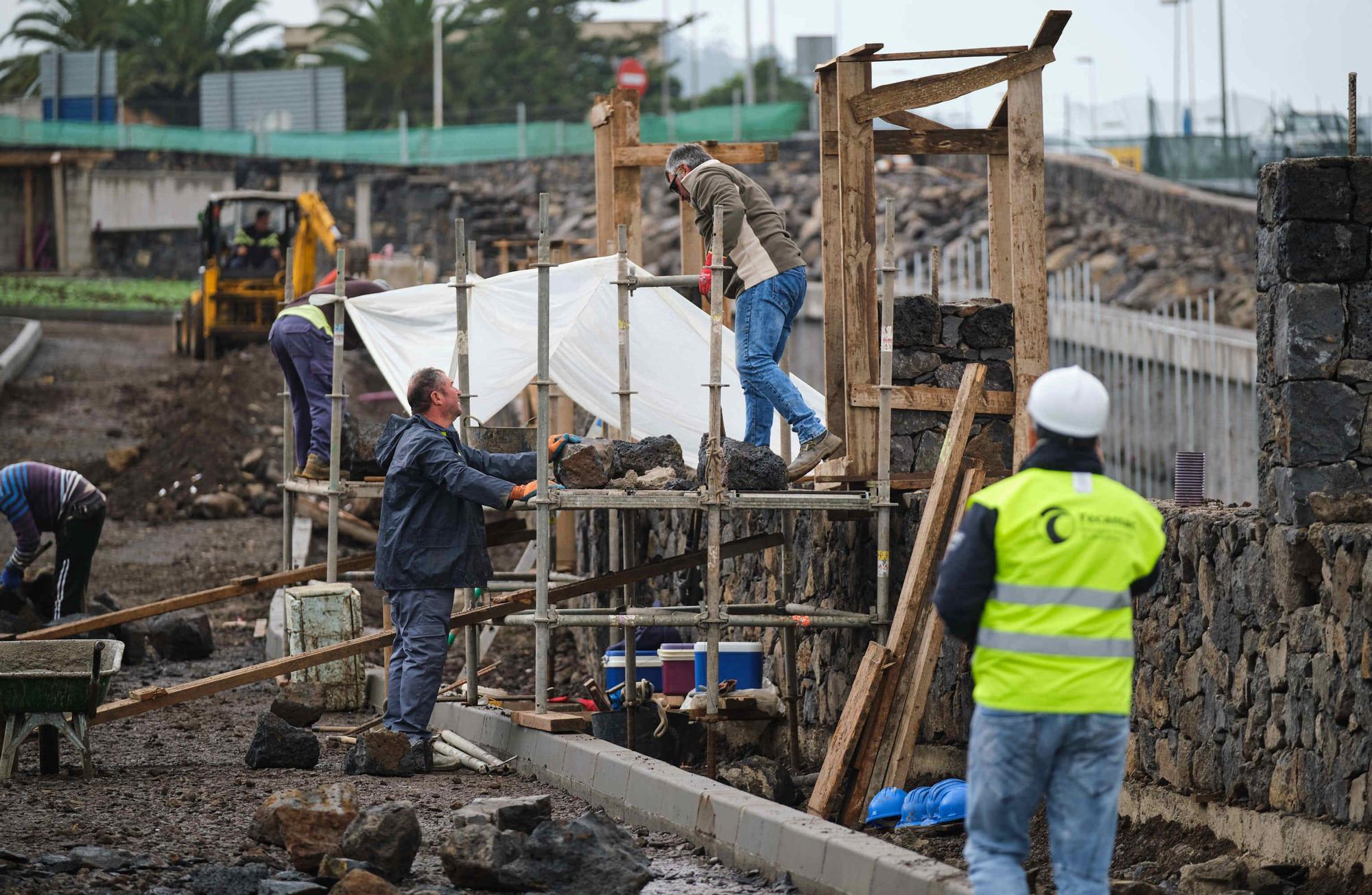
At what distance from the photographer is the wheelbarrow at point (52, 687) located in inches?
336

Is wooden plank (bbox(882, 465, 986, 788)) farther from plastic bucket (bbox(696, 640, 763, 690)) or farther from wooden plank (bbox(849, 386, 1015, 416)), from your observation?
plastic bucket (bbox(696, 640, 763, 690))

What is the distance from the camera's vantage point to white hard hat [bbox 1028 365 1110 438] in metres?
5.01

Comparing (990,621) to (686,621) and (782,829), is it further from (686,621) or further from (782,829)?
(686,621)

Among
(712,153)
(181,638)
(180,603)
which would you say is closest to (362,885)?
(180,603)

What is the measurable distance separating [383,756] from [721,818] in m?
2.27

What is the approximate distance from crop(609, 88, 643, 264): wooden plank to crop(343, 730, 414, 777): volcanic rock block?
4.50 meters

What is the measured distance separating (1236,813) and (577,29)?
56.8 meters

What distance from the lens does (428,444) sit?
29.4ft

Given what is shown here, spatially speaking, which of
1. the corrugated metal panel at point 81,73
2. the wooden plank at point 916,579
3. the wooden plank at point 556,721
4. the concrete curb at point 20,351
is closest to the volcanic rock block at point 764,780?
the wooden plank at point 916,579

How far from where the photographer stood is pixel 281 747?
30.2 feet

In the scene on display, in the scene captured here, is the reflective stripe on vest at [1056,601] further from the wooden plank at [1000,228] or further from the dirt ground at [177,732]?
the wooden plank at [1000,228]

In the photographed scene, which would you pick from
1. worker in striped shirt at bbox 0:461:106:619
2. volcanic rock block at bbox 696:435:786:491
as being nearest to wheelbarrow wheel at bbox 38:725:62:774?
volcanic rock block at bbox 696:435:786:491

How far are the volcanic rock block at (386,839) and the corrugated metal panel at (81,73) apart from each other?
155 ft

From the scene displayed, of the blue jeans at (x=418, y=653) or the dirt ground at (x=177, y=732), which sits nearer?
the dirt ground at (x=177, y=732)
